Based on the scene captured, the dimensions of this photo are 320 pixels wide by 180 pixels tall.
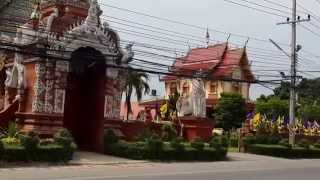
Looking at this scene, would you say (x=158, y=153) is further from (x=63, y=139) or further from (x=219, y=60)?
(x=219, y=60)

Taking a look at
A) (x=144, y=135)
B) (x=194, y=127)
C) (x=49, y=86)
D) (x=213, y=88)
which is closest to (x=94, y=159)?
(x=49, y=86)

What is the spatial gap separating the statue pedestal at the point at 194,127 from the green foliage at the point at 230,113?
56.5 ft

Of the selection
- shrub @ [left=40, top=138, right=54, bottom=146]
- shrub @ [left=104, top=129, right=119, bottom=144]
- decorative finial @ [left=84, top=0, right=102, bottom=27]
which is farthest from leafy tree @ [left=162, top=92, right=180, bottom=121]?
shrub @ [left=40, top=138, right=54, bottom=146]

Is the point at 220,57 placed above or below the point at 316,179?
above

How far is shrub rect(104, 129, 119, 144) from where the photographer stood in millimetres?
28927

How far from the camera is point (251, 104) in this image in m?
65.6

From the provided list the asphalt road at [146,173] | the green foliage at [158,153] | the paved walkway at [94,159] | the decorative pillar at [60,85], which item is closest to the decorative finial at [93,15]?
the decorative pillar at [60,85]

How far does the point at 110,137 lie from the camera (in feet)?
95.0

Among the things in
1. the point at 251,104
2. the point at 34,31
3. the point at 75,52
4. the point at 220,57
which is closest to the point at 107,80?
the point at 75,52

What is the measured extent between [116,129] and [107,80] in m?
2.47

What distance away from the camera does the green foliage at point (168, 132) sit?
1359 inches

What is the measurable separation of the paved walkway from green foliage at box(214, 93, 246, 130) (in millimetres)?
27962

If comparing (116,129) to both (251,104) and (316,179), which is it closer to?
(316,179)

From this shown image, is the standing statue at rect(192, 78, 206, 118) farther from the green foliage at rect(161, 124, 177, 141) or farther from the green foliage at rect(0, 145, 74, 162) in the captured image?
the green foliage at rect(0, 145, 74, 162)
